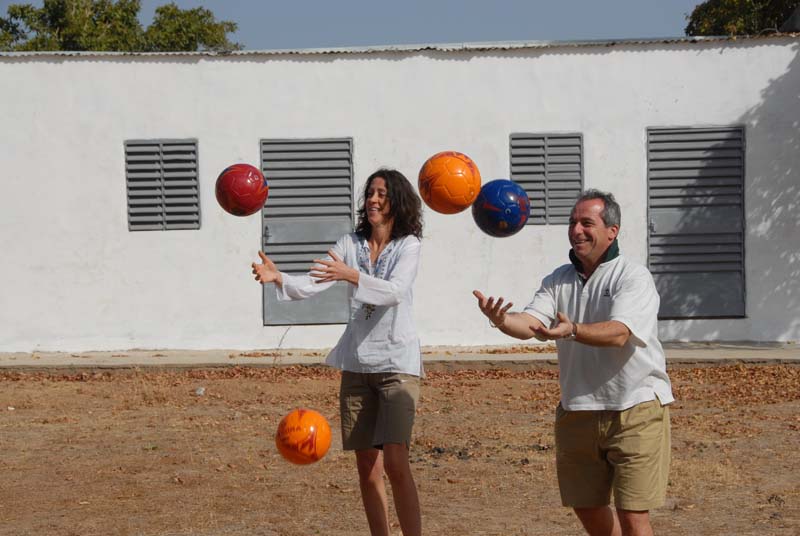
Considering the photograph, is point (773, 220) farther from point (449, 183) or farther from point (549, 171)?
point (449, 183)

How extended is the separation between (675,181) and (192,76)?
663cm

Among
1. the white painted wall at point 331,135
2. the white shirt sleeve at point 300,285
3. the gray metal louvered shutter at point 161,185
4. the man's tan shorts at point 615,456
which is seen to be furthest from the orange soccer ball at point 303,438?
the gray metal louvered shutter at point 161,185

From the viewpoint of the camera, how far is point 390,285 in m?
5.62

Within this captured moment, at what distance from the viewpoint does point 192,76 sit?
1542 centimetres

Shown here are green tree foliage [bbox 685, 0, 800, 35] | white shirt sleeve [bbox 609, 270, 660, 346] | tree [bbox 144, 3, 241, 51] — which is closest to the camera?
white shirt sleeve [bbox 609, 270, 660, 346]

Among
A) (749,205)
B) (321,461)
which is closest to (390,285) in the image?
(321,461)

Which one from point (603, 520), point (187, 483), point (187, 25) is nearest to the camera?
point (603, 520)

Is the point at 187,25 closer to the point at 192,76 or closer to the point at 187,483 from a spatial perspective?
the point at 192,76

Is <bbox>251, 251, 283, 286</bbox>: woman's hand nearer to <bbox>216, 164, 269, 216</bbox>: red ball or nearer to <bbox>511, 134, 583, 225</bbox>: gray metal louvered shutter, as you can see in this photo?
<bbox>216, 164, 269, 216</bbox>: red ball

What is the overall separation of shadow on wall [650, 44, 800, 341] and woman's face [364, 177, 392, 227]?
406 inches

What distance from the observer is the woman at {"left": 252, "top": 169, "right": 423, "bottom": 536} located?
5664mm

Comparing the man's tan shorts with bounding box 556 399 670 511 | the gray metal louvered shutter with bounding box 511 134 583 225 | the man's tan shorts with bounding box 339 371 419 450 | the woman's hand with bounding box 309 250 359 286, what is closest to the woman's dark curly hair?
the woman's hand with bounding box 309 250 359 286

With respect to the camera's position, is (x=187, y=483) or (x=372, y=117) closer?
(x=187, y=483)

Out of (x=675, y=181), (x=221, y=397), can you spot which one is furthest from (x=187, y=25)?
(x=221, y=397)
